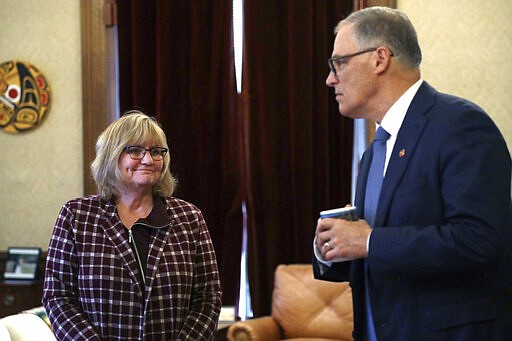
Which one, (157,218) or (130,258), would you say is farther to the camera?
(157,218)

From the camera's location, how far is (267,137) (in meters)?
4.27

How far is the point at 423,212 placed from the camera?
1.52m

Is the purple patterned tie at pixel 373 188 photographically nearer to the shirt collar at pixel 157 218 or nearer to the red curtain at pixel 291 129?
the shirt collar at pixel 157 218

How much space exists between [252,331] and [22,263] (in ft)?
5.27

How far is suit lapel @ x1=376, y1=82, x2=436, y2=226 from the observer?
61.7 inches

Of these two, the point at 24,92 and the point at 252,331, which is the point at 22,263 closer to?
the point at 24,92

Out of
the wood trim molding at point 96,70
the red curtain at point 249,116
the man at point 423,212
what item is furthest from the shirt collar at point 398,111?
the wood trim molding at point 96,70

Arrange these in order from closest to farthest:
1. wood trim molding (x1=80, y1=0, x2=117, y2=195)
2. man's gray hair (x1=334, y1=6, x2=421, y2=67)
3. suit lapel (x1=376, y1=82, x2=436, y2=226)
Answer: suit lapel (x1=376, y1=82, x2=436, y2=226) < man's gray hair (x1=334, y1=6, x2=421, y2=67) < wood trim molding (x1=80, y1=0, x2=117, y2=195)

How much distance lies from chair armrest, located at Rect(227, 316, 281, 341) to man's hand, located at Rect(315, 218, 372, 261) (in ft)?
7.72

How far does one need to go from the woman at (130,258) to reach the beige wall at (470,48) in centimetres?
234

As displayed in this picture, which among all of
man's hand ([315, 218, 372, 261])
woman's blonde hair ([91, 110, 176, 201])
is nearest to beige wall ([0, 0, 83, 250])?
woman's blonde hair ([91, 110, 176, 201])

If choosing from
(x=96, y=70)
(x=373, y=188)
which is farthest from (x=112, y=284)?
(x=96, y=70)

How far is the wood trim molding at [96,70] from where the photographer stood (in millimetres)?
4398

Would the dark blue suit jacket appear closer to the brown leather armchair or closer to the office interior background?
the brown leather armchair
